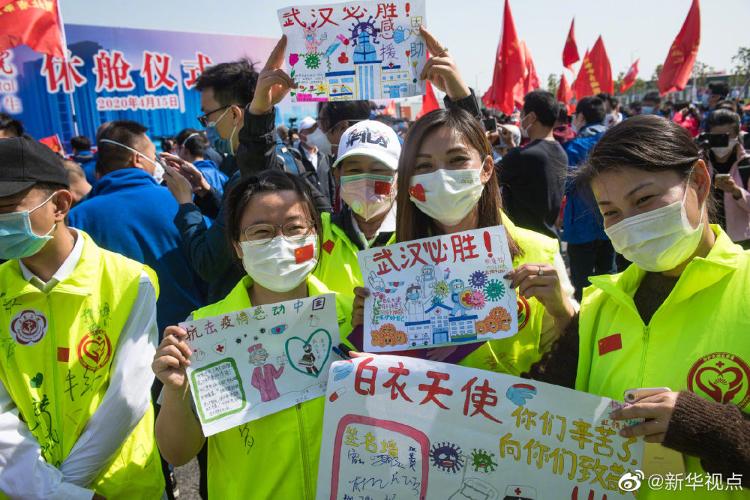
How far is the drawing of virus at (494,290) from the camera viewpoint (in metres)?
1.82

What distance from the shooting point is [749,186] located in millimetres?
4754

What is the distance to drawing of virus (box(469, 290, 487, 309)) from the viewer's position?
1827 millimetres

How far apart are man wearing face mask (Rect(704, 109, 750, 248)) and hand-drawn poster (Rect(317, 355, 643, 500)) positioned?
3.66 meters

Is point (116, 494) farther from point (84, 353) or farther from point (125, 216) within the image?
point (125, 216)

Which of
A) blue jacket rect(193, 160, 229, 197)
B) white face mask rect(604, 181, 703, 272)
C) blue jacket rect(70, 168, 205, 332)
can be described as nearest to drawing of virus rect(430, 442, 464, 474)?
white face mask rect(604, 181, 703, 272)

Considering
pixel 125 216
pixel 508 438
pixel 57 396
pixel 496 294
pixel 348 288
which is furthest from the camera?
pixel 125 216

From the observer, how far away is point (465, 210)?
211 centimetres

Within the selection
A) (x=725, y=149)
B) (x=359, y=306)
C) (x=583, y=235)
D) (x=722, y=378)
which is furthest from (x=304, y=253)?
(x=725, y=149)

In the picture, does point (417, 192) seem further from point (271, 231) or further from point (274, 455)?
point (274, 455)

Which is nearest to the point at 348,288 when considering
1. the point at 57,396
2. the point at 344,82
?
the point at 344,82

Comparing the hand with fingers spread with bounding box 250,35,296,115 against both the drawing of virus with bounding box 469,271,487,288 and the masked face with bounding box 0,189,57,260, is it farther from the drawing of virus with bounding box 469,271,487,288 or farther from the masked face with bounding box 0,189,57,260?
the drawing of virus with bounding box 469,271,487,288

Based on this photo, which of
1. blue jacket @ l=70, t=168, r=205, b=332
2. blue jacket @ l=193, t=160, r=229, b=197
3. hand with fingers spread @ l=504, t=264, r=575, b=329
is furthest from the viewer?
blue jacket @ l=193, t=160, r=229, b=197

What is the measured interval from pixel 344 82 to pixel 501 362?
1.46 metres

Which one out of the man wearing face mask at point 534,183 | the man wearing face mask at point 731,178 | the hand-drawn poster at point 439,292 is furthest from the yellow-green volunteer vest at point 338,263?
the man wearing face mask at point 731,178
